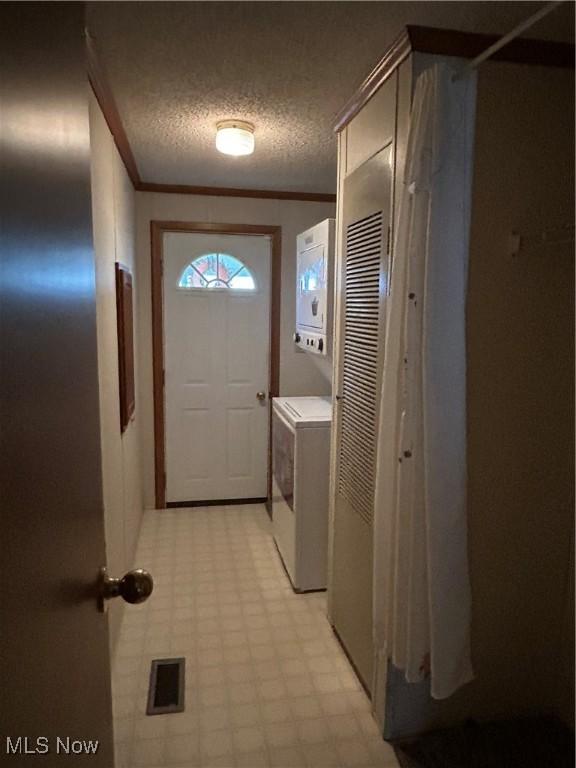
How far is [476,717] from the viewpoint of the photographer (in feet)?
6.03

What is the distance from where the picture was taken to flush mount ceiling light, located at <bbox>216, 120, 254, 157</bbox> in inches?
90.2


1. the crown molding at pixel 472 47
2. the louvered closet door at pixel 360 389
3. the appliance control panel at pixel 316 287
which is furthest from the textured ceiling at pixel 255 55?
the appliance control panel at pixel 316 287

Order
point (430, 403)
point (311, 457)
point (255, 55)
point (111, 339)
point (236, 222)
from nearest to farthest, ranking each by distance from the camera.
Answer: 1. point (430, 403)
2. point (255, 55)
3. point (111, 339)
4. point (311, 457)
5. point (236, 222)

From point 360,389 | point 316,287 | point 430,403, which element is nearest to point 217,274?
point 316,287

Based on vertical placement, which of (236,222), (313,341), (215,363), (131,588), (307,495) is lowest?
(307,495)

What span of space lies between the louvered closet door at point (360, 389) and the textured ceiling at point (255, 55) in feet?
1.13

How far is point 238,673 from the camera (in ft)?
6.98

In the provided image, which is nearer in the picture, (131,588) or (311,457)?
(131,588)

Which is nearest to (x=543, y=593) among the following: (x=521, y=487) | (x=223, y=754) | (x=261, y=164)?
(x=521, y=487)

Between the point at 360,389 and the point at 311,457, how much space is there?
741 millimetres

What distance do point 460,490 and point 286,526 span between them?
5.11 feet

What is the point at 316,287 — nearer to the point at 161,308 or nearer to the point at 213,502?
the point at 161,308

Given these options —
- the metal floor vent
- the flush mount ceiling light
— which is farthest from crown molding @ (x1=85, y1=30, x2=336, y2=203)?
the metal floor vent

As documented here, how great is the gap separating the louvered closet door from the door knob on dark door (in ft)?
3.73
